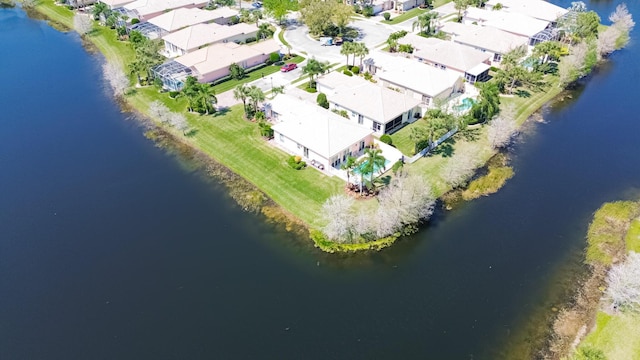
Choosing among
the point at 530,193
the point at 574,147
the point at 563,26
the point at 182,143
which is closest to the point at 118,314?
the point at 182,143

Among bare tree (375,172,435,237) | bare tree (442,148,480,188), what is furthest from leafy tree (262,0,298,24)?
bare tree (375,172,435,237)

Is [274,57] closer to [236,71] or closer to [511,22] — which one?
[236,71]

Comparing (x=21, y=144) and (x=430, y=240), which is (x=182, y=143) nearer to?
(x=21, y=144)

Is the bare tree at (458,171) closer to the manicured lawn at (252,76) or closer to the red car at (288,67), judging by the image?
the red car at (288,67)

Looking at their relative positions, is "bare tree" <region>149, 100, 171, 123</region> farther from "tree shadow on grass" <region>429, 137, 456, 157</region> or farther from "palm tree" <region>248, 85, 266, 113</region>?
"tree shadow on grass" <region>429, 137, 456, 157</region>

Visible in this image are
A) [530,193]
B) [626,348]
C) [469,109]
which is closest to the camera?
[626,348]

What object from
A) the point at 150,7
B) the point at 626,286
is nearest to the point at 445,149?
the point at 626,286

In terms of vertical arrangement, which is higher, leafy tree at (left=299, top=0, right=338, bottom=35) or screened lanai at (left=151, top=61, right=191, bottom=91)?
leafy tree at (left=299, top=0, right=338, bottom=35)
